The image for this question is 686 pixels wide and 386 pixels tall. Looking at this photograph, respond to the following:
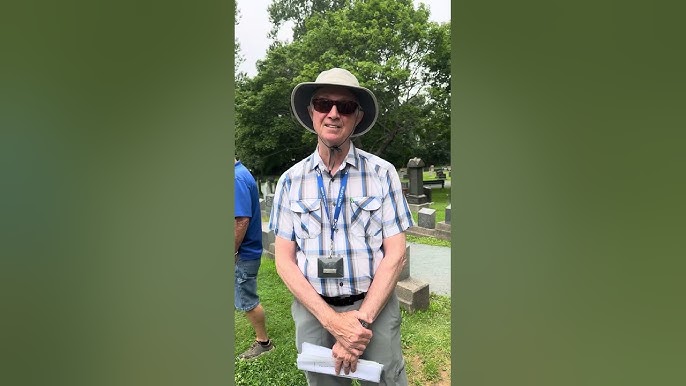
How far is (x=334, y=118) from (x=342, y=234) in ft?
1.49

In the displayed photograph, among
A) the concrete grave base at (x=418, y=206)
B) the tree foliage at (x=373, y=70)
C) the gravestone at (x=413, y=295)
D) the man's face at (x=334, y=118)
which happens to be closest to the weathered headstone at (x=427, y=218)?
the concrete grave base at (x=418, y=206)

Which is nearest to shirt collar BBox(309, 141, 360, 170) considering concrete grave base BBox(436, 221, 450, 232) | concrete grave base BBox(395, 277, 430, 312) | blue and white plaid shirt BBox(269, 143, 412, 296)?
blue and white plaid shirt BBox(269, 143, 412, 296)

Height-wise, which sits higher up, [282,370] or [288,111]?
[288,111]

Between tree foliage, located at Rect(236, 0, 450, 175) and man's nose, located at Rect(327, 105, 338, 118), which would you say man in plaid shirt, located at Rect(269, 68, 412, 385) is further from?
tree foliage, located at Rect(236, 0, 450, 175)

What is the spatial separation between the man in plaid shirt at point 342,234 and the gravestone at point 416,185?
314 mm

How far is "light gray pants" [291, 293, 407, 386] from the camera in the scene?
1.78 m

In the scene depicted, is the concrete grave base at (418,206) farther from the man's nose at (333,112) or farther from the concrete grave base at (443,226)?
the man's nose at (333,112)

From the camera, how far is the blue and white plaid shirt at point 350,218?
69.0 inches

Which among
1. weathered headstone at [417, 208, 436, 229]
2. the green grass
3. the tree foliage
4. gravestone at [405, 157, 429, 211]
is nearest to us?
the tree foliage
